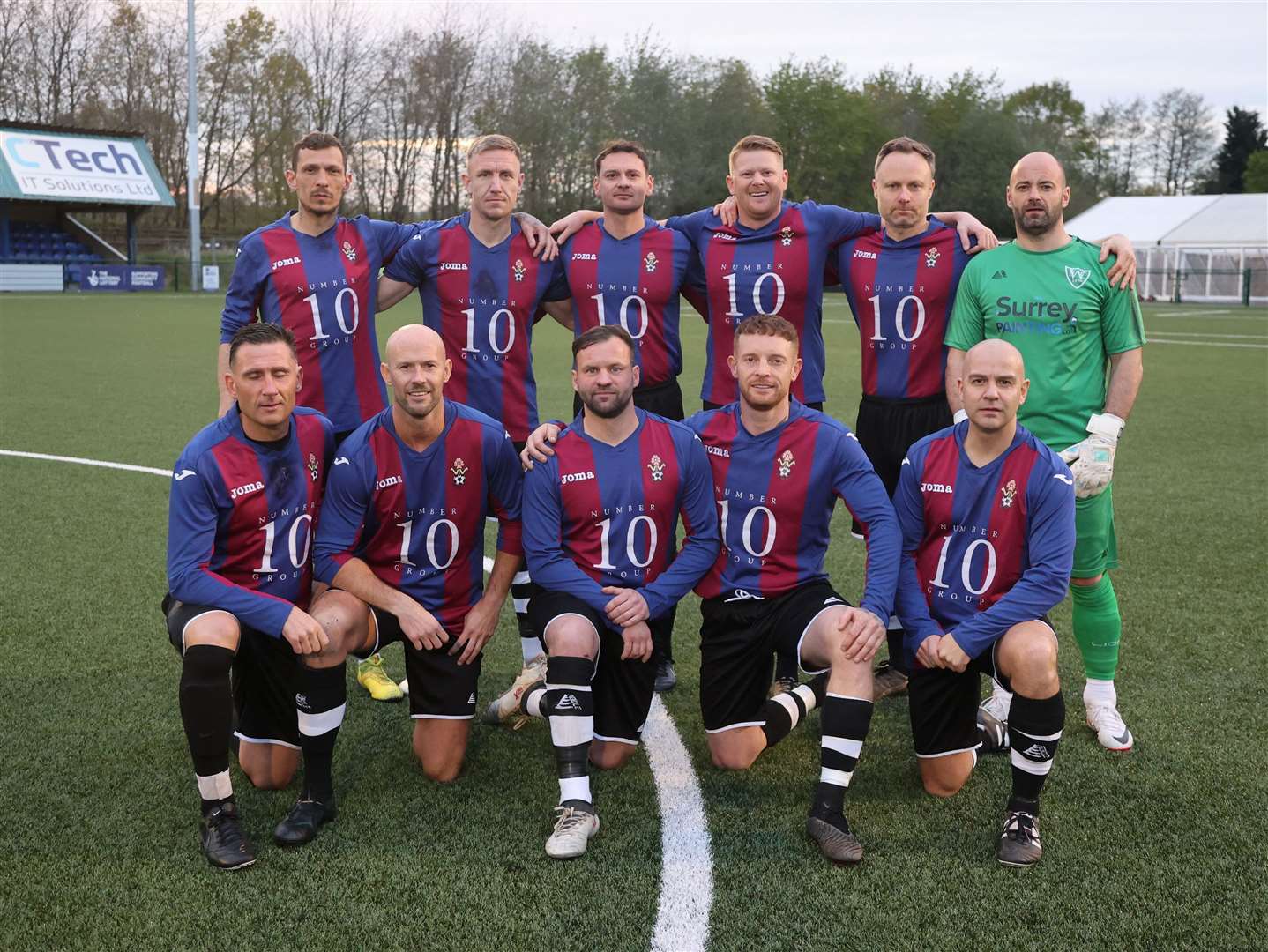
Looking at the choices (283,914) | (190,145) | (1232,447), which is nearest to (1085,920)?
(283,914)

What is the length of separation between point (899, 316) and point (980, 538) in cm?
125

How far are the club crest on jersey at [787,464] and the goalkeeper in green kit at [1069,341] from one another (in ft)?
2.44

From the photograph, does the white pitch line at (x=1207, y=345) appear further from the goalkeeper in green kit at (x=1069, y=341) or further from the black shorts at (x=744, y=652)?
the black shorts at (x=744, y=652)

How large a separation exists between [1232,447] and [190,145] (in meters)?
31.5

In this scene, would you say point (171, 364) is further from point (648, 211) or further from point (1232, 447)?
point (648, 211)

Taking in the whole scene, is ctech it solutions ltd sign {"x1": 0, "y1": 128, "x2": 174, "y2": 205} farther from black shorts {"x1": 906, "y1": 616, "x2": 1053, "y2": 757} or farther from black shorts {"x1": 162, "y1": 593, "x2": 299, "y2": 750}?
black shorts {"x1": 906, "y1": 616, "x2": 1053, "y2": 757}

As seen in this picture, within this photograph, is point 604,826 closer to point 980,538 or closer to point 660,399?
point 980,538

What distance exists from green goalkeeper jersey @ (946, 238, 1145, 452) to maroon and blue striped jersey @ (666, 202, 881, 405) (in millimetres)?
744

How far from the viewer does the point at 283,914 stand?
2971 mm

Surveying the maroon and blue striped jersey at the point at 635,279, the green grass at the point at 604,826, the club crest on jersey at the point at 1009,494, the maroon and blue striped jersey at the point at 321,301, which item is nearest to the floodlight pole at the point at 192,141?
the green grass at the point at 604,826

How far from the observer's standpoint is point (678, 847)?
131 inches

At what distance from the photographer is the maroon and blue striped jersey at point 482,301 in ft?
15.7

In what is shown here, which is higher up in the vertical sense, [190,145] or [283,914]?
[190,145]

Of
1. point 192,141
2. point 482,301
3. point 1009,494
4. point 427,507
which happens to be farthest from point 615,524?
point 192,141
